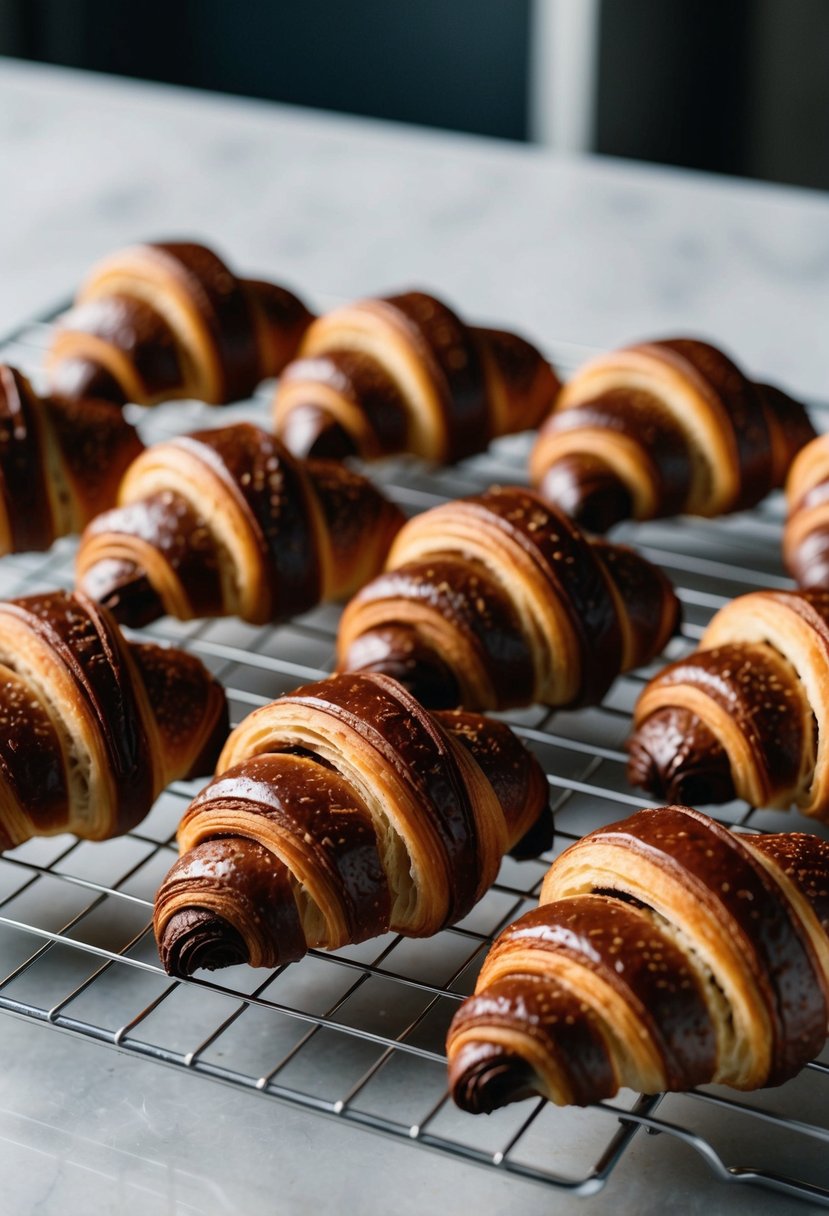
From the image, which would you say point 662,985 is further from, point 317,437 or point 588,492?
point 317,437

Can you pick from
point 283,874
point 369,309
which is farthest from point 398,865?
point 369,309

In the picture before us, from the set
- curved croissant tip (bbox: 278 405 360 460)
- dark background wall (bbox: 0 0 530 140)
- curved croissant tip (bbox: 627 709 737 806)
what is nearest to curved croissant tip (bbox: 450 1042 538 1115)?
curved croissant tip (bbox: 627 709 737 806)

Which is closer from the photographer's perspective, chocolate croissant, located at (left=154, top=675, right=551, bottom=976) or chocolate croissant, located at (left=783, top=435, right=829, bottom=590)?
chocolate croissant, located at (left=154, top=675, right=551, bottom=976)

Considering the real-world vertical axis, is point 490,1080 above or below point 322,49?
above

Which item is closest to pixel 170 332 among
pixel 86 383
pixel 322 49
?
pixel 86 383

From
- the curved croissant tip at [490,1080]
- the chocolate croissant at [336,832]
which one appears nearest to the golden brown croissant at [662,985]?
the curved croissant tip at [490,1080]

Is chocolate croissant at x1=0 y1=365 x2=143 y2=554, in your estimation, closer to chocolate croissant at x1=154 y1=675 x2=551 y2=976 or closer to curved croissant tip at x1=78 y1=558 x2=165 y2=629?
curved croissant tip at x1=78 y1=558 x2=165 y2=629

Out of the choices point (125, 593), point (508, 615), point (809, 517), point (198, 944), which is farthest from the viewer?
point (809, 517)

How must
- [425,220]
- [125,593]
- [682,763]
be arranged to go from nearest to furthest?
[682,763]
[125,593]
[425,220]
